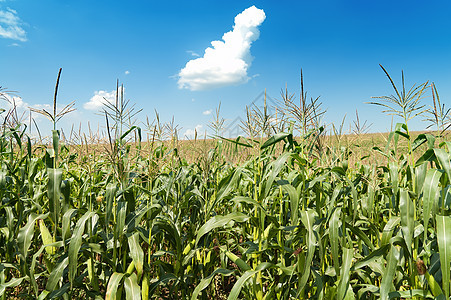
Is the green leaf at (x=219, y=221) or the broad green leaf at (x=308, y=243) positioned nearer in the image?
the broad green leaf at (x=308, y=243)

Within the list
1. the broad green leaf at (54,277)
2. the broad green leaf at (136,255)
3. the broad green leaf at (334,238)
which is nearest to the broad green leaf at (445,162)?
the broad green leaf at (334,238)

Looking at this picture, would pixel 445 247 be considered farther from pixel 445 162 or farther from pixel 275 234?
pixel 275 234

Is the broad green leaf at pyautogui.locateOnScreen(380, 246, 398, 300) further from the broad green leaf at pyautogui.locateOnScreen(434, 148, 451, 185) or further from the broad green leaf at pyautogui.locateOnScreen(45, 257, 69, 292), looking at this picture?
the broad green leaf at pyautogui.locateOnScreen(45, 257, 69, 292)

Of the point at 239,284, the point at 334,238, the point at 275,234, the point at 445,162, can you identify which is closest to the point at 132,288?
the point at 239,284

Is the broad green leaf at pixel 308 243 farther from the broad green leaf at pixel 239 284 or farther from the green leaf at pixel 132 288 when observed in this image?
Result: the green leaf at pixel 132 288

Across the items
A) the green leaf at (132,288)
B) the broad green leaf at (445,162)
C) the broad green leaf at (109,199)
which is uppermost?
the broad green leaf at (445,162)

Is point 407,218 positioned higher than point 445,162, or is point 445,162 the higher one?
point 445,162

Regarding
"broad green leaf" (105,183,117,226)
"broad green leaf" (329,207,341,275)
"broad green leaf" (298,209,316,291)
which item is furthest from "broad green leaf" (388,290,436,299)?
"broad green leaf" (105,183,117,226)

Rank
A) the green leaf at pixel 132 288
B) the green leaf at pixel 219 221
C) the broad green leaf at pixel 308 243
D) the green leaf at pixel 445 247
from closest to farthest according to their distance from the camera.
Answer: the green leaf at pixel 445 247
the broad green leaf at pixel 308 243
the green leaf at pixel 132 288
the green leaf at pixel 219 221

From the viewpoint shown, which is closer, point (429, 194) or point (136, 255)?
point (429, 194)

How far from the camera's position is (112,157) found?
6.35 feet

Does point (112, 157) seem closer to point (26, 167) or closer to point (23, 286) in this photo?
point (26, 167)

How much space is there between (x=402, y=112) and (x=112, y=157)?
229 cm

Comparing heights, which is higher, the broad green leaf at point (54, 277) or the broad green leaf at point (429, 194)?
the broad green leaf at point (429, 194)
